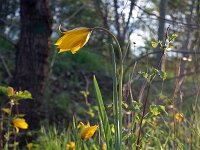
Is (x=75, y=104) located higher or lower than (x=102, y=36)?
lower

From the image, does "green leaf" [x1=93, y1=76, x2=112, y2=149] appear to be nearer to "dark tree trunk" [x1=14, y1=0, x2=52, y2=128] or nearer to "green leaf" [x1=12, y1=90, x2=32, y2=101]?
"green leaf" [x1=12, y1=90, x2=32, y2=101]

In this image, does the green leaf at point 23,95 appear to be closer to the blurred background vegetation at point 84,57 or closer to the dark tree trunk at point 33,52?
the blurred background vegetation at point 84,57

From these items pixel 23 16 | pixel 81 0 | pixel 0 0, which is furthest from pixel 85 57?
pixel 23 16

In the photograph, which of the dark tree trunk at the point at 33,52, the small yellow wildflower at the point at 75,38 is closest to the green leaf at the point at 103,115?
the small yellow wildflower at the point at 75,38

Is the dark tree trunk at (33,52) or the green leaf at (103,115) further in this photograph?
the dark tree trunk at (33,52)

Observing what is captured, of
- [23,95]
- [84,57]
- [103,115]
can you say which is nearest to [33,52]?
[23,95]

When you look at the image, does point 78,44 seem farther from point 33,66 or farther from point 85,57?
point 85,57

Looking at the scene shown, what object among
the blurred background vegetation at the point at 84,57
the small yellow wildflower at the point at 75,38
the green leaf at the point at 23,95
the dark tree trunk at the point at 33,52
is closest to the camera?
the small yellow wildflower at the point at 75,38

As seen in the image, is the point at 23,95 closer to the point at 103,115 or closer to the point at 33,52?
the point at 103,115
